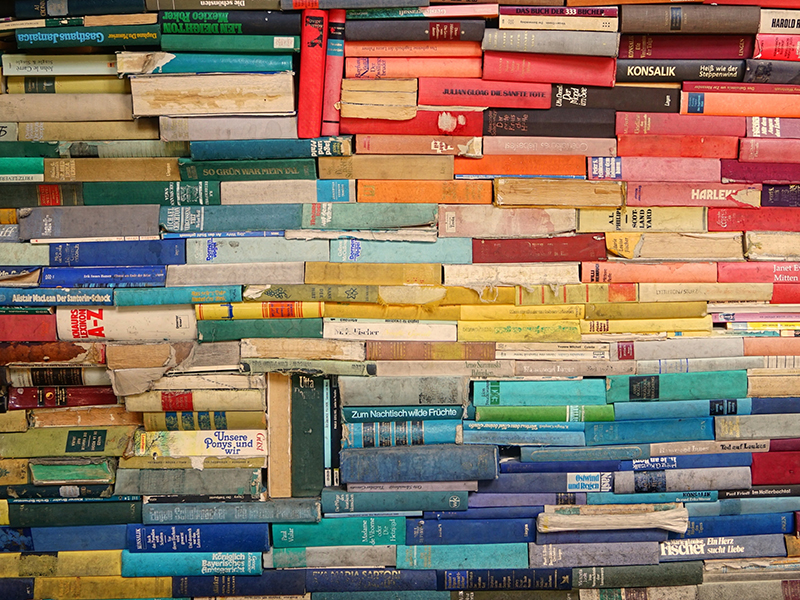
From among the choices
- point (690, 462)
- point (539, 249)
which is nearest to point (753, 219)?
point (539, 249)

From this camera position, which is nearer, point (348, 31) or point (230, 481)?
point (348, 31)

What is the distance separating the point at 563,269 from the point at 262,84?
117 cm

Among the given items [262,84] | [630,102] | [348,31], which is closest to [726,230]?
[630,102]

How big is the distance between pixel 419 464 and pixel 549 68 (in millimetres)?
1385

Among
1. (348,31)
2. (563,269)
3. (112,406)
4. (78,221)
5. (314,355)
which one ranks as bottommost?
(112,406)

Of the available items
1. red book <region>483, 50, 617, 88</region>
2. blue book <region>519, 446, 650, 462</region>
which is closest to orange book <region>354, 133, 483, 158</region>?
red book <region>483, 50, 617, 88</region>

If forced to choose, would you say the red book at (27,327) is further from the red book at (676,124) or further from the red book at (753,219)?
the red book at (753,219)

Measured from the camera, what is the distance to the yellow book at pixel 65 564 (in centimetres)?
228

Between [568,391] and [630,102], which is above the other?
[630,102]

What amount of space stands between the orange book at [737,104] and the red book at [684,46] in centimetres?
13

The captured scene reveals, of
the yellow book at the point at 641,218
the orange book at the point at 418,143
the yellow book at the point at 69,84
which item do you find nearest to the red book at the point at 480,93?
the orange book at the point at 418,143

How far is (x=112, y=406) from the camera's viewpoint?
2.28m

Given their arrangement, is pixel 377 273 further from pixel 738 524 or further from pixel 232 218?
pixel 738 524

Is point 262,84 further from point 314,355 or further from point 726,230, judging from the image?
point 726,230
